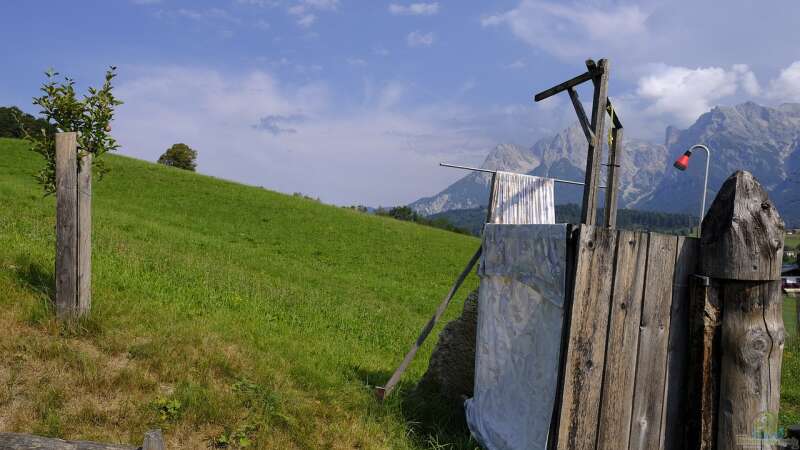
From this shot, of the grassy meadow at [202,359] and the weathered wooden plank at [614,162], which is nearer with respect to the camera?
the grassy meadow at [202,359]

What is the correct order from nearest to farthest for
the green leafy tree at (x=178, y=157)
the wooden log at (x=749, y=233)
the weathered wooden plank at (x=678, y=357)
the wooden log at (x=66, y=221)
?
the wooden log at (x=749, y=233), the weathered wooden plank at (x=678, y=357), the wooden log at (x=66, y=221), the green leafy tree at (x=178, y=157)

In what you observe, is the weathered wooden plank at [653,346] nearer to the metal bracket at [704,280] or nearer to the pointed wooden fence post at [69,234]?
the metal bracket at [704,280]

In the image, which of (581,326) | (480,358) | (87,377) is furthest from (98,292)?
(581,326)

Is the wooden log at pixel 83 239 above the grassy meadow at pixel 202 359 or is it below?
above

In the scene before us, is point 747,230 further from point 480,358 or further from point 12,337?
point 12,337

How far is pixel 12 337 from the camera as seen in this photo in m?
5.82

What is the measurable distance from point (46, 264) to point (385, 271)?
15.4 metres

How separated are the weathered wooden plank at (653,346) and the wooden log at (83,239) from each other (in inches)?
244

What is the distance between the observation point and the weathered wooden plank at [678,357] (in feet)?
11.8

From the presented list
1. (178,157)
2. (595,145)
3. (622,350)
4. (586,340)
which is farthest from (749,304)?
(178,157)

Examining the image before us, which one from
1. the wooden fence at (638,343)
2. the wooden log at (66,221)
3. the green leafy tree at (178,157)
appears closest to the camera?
the wooden fence at (638,343)

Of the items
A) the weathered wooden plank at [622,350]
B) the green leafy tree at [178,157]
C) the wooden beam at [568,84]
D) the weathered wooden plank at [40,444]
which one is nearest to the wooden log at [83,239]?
the weathered wooden plank at [40,444]

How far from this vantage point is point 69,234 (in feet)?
21.2

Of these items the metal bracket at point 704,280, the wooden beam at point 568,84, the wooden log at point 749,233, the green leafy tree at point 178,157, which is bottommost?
the metal bracket at point 704,280
